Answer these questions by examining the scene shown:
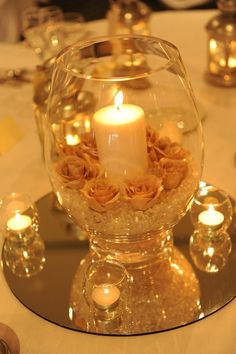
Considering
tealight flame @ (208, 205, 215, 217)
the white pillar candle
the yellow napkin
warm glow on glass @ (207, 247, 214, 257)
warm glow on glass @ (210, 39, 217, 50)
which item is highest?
warm glow on glass @ (210, 39, 217, 50)

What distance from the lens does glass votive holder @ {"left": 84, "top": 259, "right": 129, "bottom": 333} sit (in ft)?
1.84

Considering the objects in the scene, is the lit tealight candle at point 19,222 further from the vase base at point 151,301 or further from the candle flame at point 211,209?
the candle flame at point 211,209

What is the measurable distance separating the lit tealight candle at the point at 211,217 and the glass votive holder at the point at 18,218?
0.23 m

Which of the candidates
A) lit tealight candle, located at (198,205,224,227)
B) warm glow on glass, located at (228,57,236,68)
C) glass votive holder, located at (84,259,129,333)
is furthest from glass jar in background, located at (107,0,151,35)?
glass votive holder, located at (84,259,129,333)

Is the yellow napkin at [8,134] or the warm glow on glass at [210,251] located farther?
the yellow napkin at [8,134]

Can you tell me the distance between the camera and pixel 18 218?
0.72m

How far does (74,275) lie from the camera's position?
2.08 feet

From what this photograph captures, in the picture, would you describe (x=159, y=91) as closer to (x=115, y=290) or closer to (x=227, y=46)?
(x=115, y=290)

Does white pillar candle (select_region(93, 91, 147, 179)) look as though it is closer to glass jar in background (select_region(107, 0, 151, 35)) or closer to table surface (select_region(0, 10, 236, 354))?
table surface (select_region(0, 10, 236, 354))

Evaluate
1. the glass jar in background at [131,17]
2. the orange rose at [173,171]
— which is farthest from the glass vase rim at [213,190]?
the glass jar in background at [131,17]

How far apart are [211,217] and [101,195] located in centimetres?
18

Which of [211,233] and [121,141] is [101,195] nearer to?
[121,141]

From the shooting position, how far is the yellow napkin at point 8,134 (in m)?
0.94

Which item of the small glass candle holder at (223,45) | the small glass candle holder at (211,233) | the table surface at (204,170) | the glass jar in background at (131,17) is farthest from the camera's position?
the glass jar in background at (131,17)
